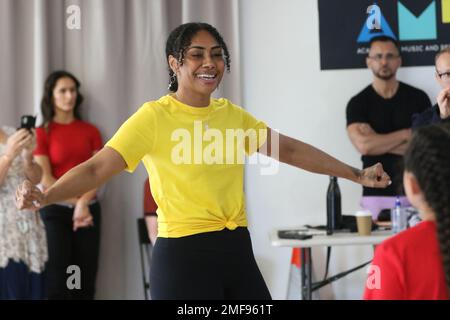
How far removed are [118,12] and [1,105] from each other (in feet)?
3.02

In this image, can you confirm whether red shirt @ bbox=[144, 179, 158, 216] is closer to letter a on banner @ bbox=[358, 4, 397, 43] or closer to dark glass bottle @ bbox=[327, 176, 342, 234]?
dark glass bottle @ bbox=[327, 176, 342, 234]

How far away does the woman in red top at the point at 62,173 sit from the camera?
4.07m

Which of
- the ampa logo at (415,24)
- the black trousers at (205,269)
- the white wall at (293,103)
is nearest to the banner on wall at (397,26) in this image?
the ampa logo at (415,24)

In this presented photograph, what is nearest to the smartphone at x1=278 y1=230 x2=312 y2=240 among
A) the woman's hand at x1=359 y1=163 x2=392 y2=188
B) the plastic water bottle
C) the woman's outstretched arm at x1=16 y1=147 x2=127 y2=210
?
the plastic water bottle

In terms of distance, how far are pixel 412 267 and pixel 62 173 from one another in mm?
3219

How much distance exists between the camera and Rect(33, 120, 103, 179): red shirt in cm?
412

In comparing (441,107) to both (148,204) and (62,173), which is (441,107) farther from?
(62,173)

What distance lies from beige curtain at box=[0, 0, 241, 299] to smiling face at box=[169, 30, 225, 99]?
7.13 ft

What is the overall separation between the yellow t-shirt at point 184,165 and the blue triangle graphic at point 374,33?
101 inches

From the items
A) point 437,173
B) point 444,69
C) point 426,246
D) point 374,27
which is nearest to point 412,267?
point 426,246

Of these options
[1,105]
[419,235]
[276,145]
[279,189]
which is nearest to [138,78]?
[1,105]

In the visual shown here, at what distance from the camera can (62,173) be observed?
4137 mm

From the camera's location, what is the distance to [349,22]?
4324mm

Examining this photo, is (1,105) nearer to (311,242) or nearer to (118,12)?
(118,12)
